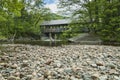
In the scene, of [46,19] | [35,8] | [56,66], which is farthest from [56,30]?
[56,66]

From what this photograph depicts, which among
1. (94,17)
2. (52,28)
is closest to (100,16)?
(94,17)

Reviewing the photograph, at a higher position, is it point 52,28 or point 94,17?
point 94,17

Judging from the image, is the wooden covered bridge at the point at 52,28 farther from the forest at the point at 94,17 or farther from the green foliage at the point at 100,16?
the green foliage at the point at 100,16

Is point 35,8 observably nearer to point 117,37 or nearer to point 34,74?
point 117,37

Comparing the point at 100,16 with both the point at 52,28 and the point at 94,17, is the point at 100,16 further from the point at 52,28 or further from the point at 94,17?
the point at 52,28

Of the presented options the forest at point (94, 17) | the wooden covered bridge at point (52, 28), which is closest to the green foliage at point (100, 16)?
the forest at point (94, 17)

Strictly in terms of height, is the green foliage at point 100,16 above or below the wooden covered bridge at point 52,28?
above

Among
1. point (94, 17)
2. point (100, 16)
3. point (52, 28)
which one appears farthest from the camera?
point (52, 28)

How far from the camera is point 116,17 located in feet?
60.5

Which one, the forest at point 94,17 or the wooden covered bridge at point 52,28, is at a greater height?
the forest at point 94,17

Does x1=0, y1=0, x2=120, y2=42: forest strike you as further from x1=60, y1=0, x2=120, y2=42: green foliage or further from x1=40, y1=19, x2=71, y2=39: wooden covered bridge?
x1=40, y1=19, x2=71, y2=39: wooden covered bridge

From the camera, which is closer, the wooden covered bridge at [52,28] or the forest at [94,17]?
the forest at [94,17]

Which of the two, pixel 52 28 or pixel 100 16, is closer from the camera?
pixel 100 16

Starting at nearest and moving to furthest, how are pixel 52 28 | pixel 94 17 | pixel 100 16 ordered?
pixel 100 16
pixel 94 17
pixel 52 28
